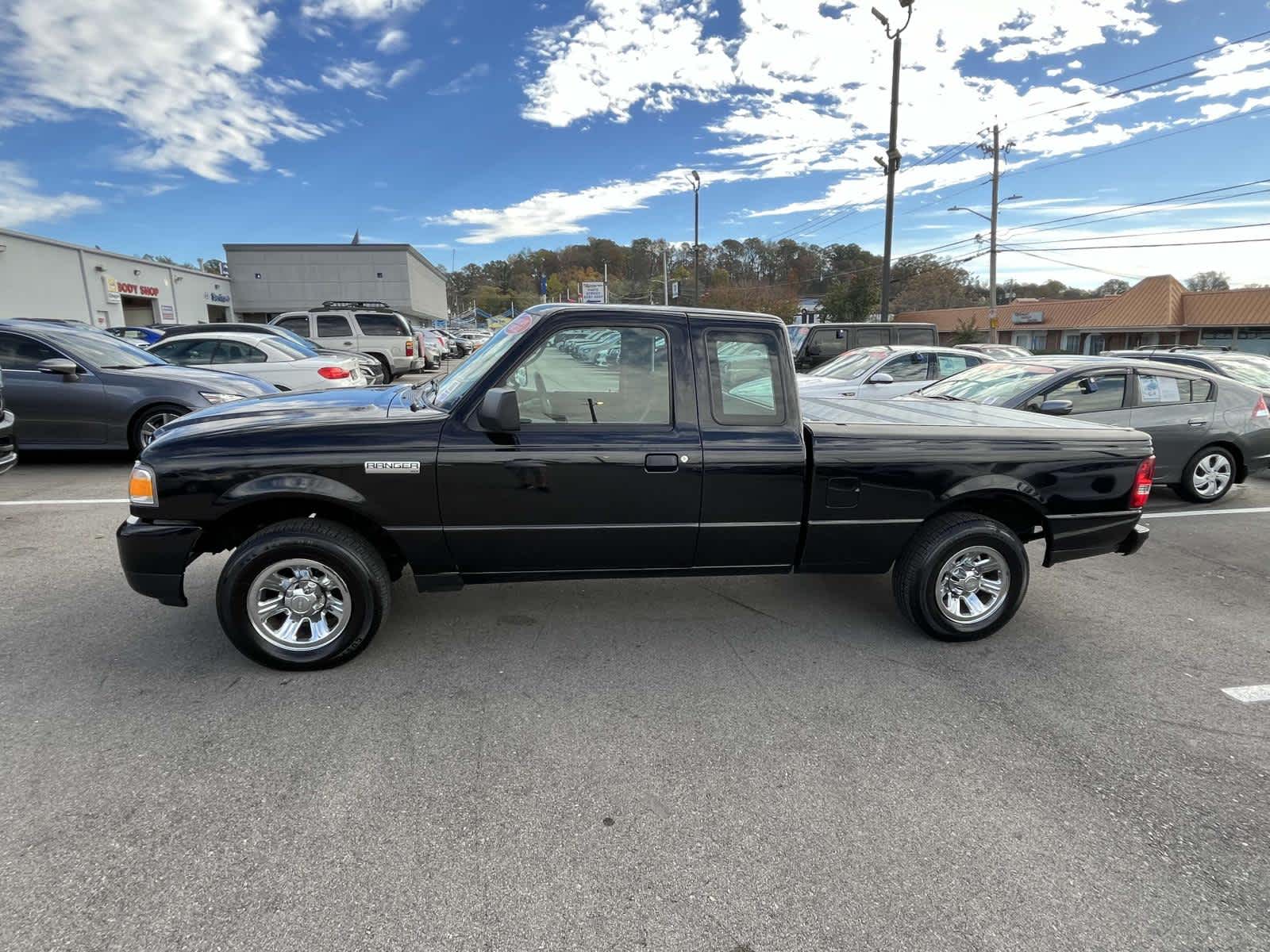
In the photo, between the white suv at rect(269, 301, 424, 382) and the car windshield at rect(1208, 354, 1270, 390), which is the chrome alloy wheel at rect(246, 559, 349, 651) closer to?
the car windshield at rect(1208, 354, 1270, 390)

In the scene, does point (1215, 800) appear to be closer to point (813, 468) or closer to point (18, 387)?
point (813, 468)

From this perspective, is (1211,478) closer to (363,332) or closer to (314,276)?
(363,332)

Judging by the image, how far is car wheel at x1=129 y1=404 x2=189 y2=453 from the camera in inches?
300

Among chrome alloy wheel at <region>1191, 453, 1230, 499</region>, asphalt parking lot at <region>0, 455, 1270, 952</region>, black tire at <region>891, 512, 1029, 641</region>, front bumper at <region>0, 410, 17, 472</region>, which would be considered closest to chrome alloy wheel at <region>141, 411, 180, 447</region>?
front bumper at <region>0, 410, 17, 472</region>

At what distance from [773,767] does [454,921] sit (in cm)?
134

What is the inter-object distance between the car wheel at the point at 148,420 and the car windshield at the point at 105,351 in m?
0.64

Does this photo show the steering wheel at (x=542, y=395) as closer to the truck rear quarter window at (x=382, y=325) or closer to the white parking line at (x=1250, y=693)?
the white parking line at (x=1250, y=693)

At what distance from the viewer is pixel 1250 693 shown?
3443 mm

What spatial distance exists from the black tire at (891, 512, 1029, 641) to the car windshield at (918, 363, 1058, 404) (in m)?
3.10

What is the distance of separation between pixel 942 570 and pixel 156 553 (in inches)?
157

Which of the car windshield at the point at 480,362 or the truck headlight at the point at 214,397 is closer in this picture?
the car windshield at the point at 480,362

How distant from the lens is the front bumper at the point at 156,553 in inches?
130

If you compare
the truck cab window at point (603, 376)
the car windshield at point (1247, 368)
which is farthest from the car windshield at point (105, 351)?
the car windshield at point (1247, 368)

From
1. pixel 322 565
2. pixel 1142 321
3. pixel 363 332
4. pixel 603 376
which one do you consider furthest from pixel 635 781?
pixel 1142 321
